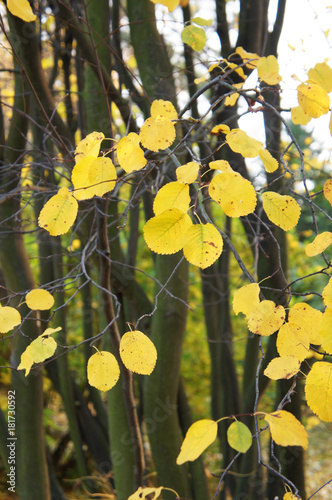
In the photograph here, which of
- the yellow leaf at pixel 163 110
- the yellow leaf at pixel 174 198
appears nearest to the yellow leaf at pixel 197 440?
the yellow leaf at pixel 174 198

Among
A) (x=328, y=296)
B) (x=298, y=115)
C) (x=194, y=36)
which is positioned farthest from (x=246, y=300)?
(x=194, y=36)

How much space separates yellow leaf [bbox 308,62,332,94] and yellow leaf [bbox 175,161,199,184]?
554mm

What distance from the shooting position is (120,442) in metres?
2.30

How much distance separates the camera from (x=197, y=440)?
0.73 m

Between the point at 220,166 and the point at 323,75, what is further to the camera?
the point at 323,75

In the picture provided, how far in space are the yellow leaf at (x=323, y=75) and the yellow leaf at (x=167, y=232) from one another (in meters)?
0.62

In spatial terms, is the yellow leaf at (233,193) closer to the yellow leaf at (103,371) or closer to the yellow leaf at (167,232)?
the yellow leaf at (167,232)

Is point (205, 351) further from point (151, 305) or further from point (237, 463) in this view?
point (151, 305)

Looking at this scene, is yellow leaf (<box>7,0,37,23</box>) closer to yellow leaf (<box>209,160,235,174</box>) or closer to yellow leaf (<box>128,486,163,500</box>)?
yellow leaf (<box>209,160,235,174</box>)

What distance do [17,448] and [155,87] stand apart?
204 cm

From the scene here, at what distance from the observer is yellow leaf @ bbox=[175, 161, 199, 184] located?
2.48 feet

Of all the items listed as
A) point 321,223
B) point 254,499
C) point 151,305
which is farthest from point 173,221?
point 254,499

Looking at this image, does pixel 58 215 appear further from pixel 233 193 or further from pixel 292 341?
pixel 292 341

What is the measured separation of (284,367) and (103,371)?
0.39 metres
